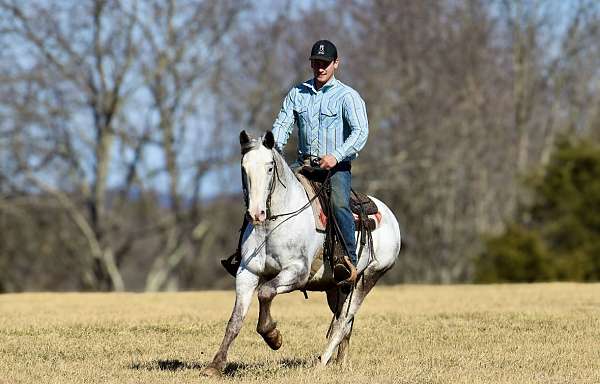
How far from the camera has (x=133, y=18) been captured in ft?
141

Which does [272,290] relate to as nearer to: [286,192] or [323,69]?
[286,192]

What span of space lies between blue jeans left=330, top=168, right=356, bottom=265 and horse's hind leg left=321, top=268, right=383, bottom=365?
863 millimetres

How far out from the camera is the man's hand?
39.3 feet

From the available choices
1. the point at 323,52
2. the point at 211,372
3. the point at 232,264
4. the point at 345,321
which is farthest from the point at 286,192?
the point at 345,321

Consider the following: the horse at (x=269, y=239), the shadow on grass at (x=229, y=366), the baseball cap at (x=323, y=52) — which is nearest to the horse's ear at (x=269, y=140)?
the horse at (x=269, y=239)

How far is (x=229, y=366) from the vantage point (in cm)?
1295

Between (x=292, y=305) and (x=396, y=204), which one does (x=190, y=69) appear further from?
(x=292, y=305)

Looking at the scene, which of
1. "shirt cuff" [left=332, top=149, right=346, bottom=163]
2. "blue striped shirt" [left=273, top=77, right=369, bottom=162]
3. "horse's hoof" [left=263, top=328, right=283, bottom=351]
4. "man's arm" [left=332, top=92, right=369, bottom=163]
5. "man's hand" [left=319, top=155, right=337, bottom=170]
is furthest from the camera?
"blue striped shirt" [left=273, top=77, right=369, bottom=162]

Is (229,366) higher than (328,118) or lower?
lower

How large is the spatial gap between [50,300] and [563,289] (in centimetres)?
1027

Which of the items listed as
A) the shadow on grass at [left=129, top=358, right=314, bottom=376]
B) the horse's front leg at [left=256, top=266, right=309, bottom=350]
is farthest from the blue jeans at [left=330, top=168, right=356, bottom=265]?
the shadow on grass at [left=129, top=358, right=314, bottom=376]

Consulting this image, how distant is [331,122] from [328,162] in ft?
2.03

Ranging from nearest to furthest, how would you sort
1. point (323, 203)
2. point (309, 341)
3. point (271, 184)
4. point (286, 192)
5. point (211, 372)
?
point (271, 184) < point (211, 372) < point (286, 192) < point (323, 203) < point (309, 341)

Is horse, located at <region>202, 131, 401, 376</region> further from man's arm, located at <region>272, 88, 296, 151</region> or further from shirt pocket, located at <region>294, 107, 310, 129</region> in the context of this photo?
shirt pocket, located at <region>294, 107, 310, 129</region>
